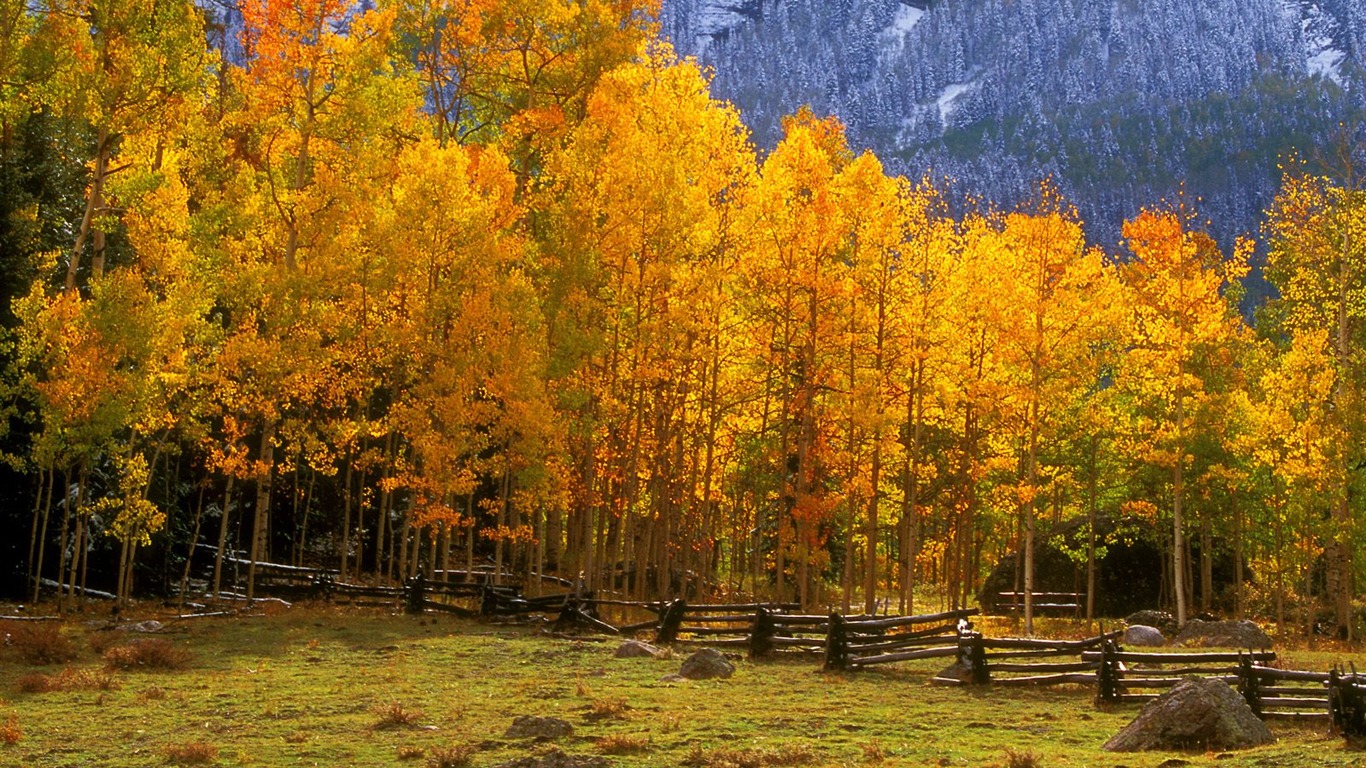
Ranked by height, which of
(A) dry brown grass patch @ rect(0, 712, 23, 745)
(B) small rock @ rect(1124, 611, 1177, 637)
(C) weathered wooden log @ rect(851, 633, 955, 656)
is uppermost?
(B) small rock @ rect(1124, 611, 1177, 637)

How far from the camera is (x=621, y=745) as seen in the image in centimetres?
1396

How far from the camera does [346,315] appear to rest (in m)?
31.9

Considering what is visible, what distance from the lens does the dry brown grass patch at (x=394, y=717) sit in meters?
15.6

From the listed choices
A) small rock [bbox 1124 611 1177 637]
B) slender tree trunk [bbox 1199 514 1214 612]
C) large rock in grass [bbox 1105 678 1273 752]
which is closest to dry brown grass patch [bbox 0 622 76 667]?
large rock in grass [bbox 1105 678 1273 752]

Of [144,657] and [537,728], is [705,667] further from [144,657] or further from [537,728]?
[144,657]

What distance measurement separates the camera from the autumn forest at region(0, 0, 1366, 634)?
27.5 meters

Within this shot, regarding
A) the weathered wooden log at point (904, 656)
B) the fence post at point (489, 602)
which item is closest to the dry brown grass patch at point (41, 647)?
the fence post at point (489, 602)

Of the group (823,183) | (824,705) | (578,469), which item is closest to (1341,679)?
(824,705)

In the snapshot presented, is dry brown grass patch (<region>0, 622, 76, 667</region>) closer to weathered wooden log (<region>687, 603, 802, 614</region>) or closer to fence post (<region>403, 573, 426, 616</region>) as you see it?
fence post (<region>403, 573, 426, 616</region>)

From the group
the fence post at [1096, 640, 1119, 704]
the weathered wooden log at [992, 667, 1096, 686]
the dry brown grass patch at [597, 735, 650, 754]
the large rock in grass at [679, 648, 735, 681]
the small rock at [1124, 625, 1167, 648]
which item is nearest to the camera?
the dry brown grass patch at [597, 735, 650, 754]

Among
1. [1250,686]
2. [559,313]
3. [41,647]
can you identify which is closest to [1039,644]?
[1250,686]

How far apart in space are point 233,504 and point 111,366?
15.2 meters

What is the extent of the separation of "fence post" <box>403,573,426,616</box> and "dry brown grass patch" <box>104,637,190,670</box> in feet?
30.3

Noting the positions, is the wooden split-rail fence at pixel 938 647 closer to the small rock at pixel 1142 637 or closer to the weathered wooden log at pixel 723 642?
the weathered wooden log at pixel 723 642
